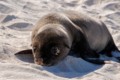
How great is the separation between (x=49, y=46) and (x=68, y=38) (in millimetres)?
501

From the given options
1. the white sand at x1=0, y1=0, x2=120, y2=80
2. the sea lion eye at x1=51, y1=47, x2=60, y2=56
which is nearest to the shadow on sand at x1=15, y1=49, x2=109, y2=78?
the white sand at x1=0, y1=0, x2=120, y2=80

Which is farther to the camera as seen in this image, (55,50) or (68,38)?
(68,38)

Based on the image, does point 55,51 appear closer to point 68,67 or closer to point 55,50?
point 55,50

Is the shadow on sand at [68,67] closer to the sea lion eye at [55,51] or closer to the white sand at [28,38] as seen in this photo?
the white sand at [28,38]

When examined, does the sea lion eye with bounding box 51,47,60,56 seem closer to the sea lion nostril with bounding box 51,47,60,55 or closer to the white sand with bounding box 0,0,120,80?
the sea lion nostril with bounding box 51,47,60,55

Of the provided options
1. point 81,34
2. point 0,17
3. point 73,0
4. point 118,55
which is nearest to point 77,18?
point 81,34

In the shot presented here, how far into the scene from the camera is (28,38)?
241 inches

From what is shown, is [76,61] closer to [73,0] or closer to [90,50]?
[90,50]

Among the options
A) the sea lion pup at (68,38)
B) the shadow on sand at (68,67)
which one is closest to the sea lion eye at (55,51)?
the sea lion pup at (68,38)

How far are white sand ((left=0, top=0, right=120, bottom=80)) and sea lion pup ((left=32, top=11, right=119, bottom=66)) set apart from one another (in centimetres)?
14

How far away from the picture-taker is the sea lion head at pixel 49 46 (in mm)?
4789

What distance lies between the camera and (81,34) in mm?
5586

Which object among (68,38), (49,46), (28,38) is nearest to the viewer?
(49,46)

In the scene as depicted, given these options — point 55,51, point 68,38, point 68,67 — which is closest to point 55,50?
point 55,51
